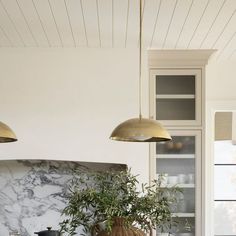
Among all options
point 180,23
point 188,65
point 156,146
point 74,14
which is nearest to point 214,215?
point 156,146

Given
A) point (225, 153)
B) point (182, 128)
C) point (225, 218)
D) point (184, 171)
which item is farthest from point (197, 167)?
point (225, 218)

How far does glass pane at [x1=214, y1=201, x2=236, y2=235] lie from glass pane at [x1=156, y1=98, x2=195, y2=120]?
1.32 meters

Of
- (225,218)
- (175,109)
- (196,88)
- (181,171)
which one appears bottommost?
(225,218)

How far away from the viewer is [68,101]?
391cm

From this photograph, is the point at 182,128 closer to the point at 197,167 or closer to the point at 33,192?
the point at 197,167

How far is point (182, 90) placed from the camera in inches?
166

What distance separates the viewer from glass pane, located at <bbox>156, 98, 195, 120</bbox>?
13.8 feet

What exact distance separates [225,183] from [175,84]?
4.72ft

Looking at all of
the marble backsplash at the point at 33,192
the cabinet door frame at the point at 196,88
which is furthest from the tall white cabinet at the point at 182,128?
the marble backsplash at the point at 33,192

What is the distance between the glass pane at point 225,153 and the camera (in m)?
5.10

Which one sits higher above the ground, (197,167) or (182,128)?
(182,128)

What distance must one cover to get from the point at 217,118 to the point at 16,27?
2.72 m

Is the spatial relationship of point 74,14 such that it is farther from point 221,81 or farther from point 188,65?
point 221,81

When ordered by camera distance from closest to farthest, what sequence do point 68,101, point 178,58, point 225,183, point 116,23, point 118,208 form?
1. point 118,208
2. point 116,23
3. point 68,101
4. point 178,58
5. point 225,183
